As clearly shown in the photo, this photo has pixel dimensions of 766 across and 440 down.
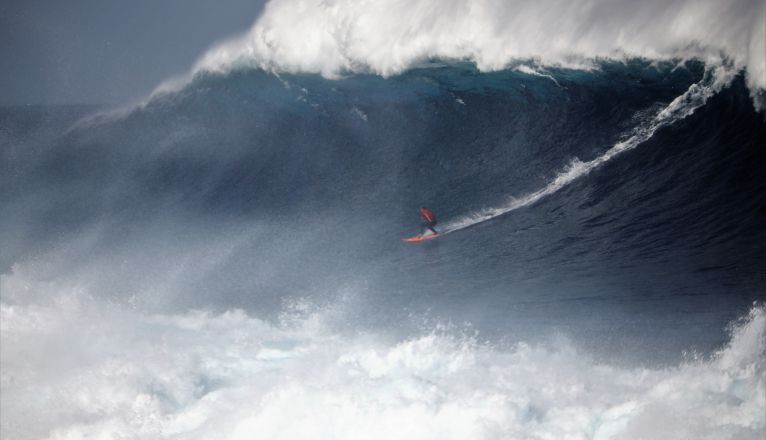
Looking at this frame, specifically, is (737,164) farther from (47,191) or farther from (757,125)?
(47,191)

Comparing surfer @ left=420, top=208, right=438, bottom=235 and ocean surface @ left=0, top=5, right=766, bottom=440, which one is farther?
surfer @ left=420, top=208, right=438, bottom=235

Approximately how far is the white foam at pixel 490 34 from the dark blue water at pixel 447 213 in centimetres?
47

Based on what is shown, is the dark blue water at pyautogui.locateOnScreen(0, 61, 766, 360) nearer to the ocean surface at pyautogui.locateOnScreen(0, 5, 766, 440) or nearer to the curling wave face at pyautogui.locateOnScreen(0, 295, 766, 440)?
the ocean surface at pyautogui.locateOnScreen(0, 5, 766, 440)

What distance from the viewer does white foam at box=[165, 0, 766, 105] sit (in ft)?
32.6

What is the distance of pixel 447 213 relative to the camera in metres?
10.2

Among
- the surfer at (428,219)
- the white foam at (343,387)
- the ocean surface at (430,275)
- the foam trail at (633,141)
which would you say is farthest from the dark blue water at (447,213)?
the white foam at (343,387)

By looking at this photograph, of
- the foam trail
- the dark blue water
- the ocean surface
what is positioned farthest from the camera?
the foam trail

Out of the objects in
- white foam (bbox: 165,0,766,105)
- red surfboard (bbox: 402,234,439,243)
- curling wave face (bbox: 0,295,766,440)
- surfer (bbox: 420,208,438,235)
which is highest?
white foam (bbox: 165,0,766,105)

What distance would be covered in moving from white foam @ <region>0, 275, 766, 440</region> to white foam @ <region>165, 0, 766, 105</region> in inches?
229

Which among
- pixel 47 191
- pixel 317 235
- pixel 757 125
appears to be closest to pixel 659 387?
pixel 757 125

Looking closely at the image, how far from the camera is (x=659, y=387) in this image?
6.63 meters

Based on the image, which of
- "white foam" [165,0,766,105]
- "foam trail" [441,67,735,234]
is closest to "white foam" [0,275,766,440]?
"foam trail" [441,67,735,234]

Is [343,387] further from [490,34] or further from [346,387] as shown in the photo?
[490,34]

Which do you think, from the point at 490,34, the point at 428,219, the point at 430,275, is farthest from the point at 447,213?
the point at 490,34
